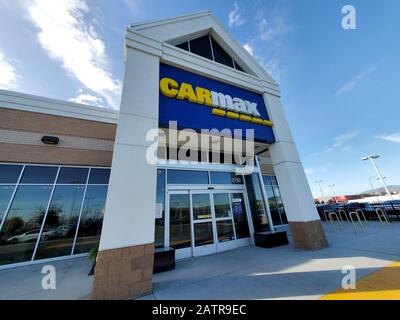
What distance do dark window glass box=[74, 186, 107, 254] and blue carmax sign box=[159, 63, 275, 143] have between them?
5.36 meters

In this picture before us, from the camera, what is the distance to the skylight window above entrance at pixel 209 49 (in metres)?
7.20

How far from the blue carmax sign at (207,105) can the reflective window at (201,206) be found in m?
3.15

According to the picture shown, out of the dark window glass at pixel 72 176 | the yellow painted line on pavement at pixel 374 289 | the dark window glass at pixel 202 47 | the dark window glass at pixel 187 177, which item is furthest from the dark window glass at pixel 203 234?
the dark window glass at pixel 202 47

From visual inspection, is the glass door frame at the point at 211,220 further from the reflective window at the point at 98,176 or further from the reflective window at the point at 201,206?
A: the reflective window at the point at 98,176

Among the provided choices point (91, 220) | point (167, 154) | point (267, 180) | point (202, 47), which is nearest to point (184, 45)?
point (202, 47)

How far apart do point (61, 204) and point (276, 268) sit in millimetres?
8714

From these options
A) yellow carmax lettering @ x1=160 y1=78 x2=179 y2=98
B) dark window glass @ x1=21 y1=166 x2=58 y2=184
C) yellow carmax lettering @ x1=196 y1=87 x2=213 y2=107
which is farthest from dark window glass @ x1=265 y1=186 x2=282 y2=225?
dark window glass @ x1=21 y1=166 x2=58 y2=184

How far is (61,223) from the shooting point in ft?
22.8

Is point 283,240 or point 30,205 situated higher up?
point 30,205

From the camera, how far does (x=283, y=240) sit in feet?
22.8

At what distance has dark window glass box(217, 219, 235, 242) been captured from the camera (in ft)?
23.2

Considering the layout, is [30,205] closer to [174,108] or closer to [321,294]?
[174,108]

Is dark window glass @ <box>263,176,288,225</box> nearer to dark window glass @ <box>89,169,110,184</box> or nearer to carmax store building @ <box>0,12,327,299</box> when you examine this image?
carmax store building @ <box>0,12,327,299</box>
